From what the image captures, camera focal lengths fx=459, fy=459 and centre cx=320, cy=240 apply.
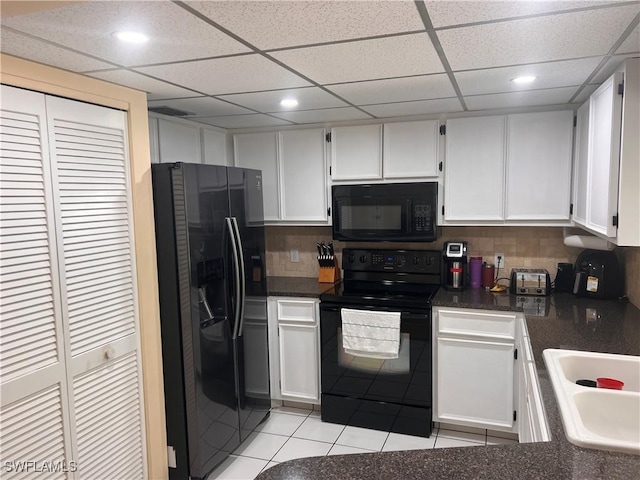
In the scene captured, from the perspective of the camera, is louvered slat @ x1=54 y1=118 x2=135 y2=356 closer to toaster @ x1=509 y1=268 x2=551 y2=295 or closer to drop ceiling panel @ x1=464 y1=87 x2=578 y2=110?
drop ceiling panel @ x1=464 y1=87 x2=578 y2=110

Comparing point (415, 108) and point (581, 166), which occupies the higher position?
point (415, 108)

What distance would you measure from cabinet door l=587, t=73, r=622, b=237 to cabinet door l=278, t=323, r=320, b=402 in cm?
193

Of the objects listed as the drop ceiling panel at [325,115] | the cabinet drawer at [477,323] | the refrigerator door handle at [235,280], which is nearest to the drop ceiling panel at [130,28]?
the refrigerator door handle at [235,280]

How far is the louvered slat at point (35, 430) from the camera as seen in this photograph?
1731 millimetres

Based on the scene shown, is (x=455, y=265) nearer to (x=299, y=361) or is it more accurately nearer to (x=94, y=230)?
(x=299, y=361)

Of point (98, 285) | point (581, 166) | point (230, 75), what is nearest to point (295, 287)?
point (98, 285)

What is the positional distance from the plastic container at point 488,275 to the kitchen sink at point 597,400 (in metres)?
1.43

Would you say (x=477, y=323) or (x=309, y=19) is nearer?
(x=309, y=19)

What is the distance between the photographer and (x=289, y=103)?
271 centimetres

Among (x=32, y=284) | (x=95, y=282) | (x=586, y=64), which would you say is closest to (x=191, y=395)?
(x=95, y=282)

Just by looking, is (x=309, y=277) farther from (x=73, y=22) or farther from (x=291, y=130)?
(x=73, y=22)

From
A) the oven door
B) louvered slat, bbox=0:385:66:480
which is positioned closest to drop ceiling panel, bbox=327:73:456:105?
the oven door

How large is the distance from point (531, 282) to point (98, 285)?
8.64 ft

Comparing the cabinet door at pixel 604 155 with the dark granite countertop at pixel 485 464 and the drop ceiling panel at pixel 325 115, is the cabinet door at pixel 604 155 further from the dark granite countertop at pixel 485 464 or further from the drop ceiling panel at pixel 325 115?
the drop ceiling panel at pixel 325 115
